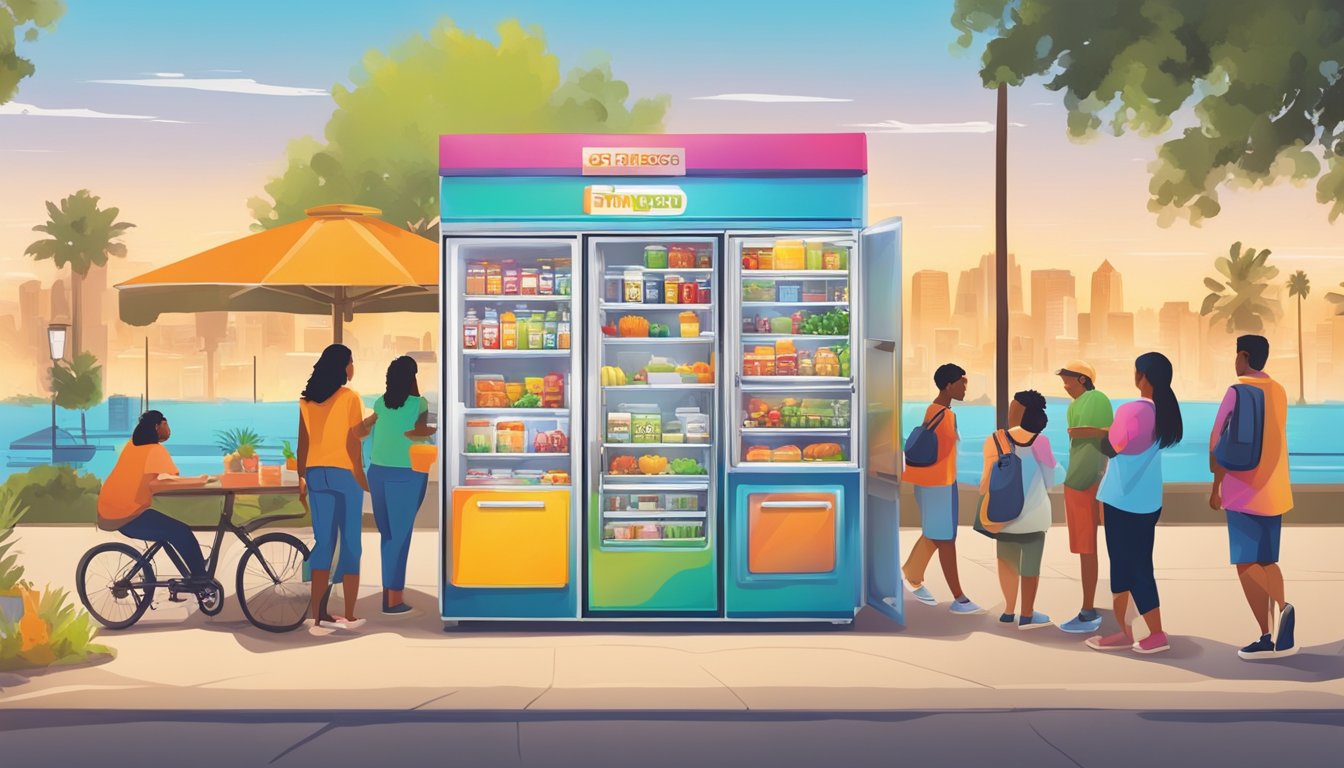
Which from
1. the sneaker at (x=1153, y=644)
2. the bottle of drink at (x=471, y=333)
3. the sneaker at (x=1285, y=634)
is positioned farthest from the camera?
the bottle of drink at (x=471, y=333)

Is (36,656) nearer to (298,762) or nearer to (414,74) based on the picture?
(298,762)

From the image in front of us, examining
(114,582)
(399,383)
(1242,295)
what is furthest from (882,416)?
(1242,295)

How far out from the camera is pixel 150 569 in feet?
30.9

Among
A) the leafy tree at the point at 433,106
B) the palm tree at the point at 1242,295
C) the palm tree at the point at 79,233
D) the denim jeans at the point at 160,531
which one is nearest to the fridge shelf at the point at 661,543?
the denim jeans at the point at 160,531

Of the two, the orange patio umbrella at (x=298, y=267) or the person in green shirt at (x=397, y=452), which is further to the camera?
the orange patio umbrella at (x=298, y=267)

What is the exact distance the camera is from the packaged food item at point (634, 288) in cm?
955

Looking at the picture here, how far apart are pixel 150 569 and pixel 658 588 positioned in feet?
11.8

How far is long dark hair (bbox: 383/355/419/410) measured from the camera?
945 cm

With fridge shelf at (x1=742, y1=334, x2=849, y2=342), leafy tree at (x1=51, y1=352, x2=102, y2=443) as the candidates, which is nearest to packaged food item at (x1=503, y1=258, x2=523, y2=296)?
fridge shelf at (x1=742, y1=334, x2=849, y2=342)

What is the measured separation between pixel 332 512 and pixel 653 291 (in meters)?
2.73

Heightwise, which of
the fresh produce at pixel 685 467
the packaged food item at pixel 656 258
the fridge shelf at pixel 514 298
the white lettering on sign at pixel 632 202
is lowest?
the fresh produce at pixel 685 467

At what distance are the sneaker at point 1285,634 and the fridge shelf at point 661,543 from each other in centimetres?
374

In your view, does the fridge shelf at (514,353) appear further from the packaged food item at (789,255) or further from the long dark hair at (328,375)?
the packaged food item at (789,255)

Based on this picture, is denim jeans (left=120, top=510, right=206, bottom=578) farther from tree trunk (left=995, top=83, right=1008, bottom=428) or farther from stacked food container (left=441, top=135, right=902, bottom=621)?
tree trunk (left=995, top=83, right=1008, bottom=428)
